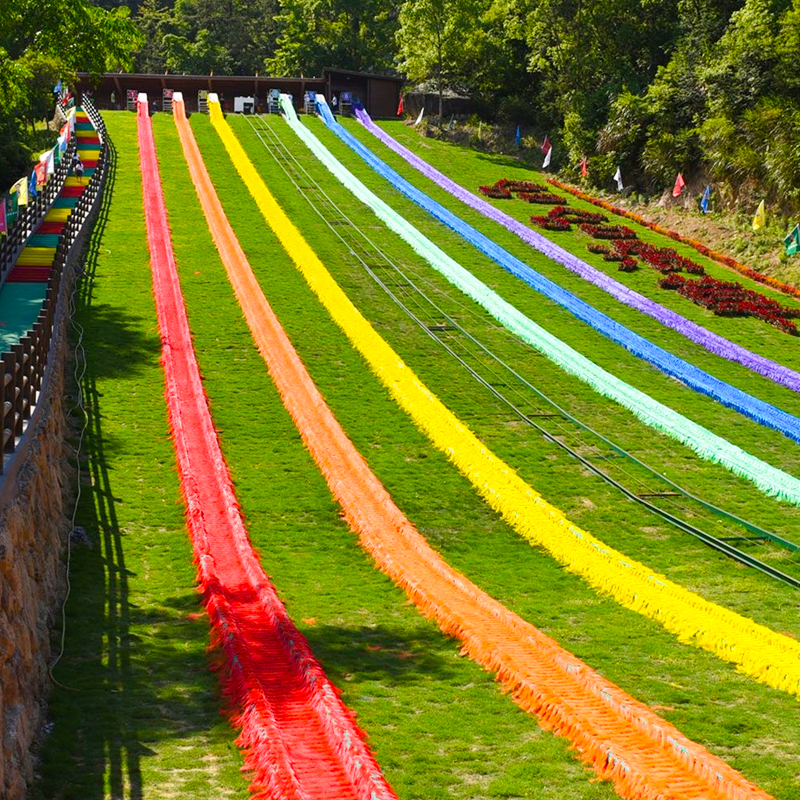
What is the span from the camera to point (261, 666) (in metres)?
14.6

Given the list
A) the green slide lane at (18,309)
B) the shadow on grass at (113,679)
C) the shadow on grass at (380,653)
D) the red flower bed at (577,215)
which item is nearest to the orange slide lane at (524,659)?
the shadow on grass at (380,653)

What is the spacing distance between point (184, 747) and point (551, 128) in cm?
6053

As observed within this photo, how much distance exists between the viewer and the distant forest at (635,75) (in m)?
50.1

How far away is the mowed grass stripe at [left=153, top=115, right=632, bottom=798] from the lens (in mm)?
12188

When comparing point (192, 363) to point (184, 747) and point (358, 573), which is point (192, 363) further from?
point (184, 747)

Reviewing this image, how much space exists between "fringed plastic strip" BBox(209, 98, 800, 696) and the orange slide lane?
6.98 feet

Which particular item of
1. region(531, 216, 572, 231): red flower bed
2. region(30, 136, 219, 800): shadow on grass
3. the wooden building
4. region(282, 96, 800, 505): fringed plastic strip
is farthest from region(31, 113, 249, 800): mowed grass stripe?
the wooden building

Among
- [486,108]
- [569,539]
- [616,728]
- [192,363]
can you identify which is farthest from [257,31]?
[616,728]

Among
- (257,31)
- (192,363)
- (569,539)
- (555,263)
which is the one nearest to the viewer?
(569,539)

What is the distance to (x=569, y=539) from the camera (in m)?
20.7

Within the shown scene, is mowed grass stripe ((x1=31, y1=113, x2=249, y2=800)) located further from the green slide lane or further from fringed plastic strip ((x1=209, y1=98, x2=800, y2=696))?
fringed plastic strip ((x1=209, y1=98, x2=800, y2=696))

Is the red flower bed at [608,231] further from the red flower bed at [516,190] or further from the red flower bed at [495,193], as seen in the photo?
the red flower bed at [495,193]

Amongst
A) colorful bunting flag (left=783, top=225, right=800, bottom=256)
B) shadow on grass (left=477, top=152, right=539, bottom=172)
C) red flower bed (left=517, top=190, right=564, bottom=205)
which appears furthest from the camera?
shadow on grass (left=477, top=152, right=539, bottom=172)

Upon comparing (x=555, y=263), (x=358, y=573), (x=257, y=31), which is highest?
(x=257, y=31)
